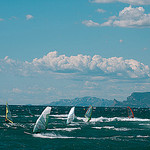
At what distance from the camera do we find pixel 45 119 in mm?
80250

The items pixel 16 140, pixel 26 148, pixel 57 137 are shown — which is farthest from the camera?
pixel 57 137

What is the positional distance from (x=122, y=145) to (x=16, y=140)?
80.7 ft

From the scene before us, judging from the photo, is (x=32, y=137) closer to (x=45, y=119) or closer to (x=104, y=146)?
(x=45, y=119)

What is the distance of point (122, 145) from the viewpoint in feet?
218

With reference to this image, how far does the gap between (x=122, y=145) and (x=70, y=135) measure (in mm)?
18640

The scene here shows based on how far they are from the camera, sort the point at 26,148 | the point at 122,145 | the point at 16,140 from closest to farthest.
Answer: the point at 26,148
the point at 122,145
the point at 16,140

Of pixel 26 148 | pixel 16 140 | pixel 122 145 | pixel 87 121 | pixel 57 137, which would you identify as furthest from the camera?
pixel 87 121

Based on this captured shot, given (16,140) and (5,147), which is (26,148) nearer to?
(5,147)

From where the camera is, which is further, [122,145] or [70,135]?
[70,135]

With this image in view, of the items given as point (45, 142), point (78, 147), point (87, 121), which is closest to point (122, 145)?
point (78, 147)

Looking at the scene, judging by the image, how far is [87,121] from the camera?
424 feet

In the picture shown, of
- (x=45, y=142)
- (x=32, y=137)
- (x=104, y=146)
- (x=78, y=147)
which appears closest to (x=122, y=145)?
(x=104, y=146)

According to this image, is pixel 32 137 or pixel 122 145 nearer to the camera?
pixel 122 145

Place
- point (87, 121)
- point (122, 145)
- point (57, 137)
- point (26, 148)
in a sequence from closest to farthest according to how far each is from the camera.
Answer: point (26, 148) < point (122, 145) < point (57, 137) < point (87, 121)
